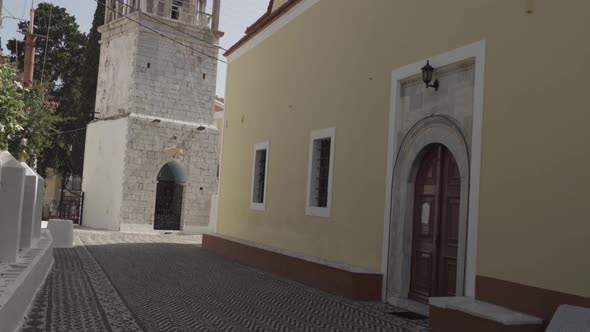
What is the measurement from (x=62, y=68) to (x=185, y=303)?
27.5 metres

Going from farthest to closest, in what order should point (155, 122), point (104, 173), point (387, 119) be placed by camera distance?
1. point (104, 173)
2. point (155, 122)
3. point (387, 119)

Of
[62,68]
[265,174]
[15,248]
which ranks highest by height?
[62,68]

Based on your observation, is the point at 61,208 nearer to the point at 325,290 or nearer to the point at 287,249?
the point at 287,249

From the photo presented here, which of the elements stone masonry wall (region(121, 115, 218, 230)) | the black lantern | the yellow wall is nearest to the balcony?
stone masonry wall (region(121, 115, 218, 230))

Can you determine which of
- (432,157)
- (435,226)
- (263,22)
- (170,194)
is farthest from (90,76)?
(435,226)

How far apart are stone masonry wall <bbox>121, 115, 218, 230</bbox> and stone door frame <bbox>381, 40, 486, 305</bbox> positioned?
1473 centimetres

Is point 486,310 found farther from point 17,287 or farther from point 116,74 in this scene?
point 116,74

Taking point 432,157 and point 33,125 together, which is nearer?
point 432,157

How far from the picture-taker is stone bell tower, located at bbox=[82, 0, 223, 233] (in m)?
20.9

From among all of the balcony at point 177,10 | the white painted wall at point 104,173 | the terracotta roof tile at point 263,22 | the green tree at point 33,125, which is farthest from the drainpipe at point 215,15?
the green tree at point 33,125

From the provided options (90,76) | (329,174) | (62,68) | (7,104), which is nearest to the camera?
(7,104)

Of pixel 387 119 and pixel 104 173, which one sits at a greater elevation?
pixel 387 119

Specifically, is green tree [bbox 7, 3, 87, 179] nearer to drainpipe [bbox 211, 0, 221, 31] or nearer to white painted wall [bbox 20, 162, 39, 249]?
drainpipe [bbox 211, 0, 221, 31]

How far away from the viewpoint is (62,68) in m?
31.3
